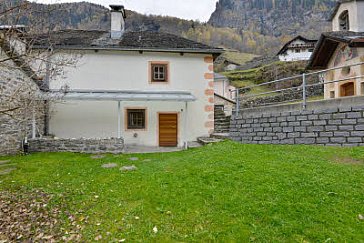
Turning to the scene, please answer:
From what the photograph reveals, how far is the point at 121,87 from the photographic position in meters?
12.2

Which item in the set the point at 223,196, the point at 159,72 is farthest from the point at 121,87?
the point at 223,196

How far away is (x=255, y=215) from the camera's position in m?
3.73

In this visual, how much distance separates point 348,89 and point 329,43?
3007 mm

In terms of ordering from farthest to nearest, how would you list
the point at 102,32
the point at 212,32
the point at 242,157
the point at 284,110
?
the point at 212,32
the point at 102,32
the point at 284,110
the point at 242,157

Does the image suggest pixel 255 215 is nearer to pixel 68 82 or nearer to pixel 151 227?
pixel 151 227

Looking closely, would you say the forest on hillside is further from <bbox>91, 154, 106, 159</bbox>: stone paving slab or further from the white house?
<bbox>91, 154, 106, 159</bbox>: stone paving slab

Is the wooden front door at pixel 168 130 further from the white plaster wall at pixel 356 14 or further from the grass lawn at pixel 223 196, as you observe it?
the white plaster wall at pixel 356 14

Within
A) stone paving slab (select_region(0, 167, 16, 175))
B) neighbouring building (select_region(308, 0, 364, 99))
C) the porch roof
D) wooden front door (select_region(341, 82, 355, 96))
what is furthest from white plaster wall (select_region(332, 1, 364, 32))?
stone paving slab (select_region(0, 167, 16, 175))

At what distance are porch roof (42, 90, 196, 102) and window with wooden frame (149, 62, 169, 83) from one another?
747mm

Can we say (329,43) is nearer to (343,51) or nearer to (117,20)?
(343,51)

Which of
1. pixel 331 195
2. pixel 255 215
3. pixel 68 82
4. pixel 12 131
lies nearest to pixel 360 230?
pixel 331 195

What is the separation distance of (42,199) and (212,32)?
9230 cm

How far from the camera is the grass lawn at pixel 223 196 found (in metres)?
3.42

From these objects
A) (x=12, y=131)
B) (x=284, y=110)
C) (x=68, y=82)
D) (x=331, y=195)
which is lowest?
(x=331, y=195)
